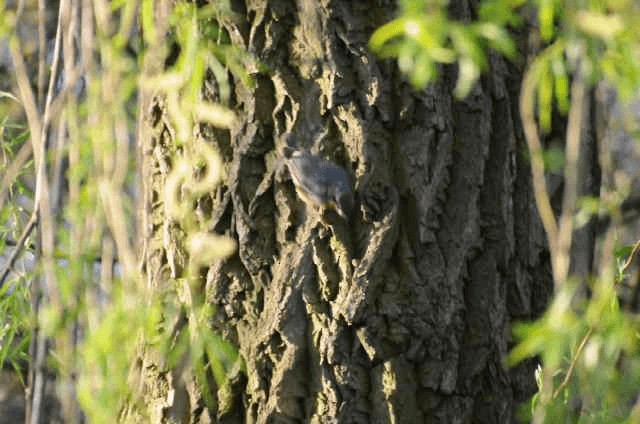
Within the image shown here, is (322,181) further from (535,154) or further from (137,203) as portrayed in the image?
(137,203)

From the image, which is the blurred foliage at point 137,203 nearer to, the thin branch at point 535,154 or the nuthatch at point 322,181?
the nuthatch at point 322,181

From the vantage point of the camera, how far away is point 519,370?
206cm

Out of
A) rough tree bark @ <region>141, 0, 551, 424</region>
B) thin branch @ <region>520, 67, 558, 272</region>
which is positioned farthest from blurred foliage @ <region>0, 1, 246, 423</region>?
thin branch @ <region>520, 67, 558, 272</region>

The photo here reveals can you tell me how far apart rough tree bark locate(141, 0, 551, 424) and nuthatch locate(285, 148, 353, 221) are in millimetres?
22

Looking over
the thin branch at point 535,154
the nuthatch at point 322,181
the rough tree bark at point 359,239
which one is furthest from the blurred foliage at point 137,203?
the thin branch at point 535,154

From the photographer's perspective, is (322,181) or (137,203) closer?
(322,181)

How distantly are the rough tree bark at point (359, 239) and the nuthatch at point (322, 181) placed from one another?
22mm

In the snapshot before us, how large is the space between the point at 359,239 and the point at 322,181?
111 mm

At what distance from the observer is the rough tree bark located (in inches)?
75.2

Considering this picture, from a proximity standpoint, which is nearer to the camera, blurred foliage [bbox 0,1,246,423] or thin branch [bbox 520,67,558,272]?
thin branch [bbox 520,67,558,272]

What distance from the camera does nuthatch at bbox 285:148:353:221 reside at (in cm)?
188

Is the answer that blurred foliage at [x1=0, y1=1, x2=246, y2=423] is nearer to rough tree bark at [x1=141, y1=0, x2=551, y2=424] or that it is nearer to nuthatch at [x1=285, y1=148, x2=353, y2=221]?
rough tree bark at [x1=141, y1=0, x2=551, y2=424]

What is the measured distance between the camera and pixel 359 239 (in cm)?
192

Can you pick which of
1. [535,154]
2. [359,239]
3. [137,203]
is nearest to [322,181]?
[359,239]
